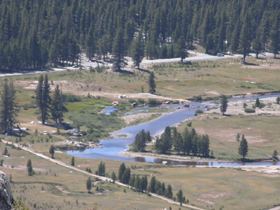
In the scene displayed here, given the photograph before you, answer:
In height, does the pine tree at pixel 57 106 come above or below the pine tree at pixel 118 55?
below

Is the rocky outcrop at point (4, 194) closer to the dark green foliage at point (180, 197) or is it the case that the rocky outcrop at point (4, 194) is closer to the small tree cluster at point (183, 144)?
the dark green foliage at point (180, 197)

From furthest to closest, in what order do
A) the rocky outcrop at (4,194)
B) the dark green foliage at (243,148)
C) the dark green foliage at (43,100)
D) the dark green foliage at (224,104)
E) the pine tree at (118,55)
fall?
the pine tree at (118,55)
the dark green foliage at (224,104)
the dark green foliage at (43,100)
the dark green foliage at (243,148)
the rocky outcrop at (4,194)

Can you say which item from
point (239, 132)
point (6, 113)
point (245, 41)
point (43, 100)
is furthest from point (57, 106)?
point (245, 41)

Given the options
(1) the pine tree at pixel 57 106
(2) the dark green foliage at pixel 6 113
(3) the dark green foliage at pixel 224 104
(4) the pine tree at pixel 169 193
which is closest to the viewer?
(4) the pine tree at pixel 169 193

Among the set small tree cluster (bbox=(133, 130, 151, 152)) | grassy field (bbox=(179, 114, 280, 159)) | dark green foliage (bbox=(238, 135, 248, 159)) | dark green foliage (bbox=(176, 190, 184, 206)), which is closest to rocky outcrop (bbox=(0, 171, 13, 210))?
dark green foliage (bbox=(176, 190, 184, 206))

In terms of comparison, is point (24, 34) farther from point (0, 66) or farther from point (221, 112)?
point (221, 112)

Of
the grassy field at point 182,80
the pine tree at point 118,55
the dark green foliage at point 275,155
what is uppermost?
the pine tree at point 118,55

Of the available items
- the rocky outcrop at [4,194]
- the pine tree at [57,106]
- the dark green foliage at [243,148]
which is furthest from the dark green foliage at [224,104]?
the rocky outcrop at [4,194]

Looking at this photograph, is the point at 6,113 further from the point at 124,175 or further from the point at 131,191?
the point at 131,191

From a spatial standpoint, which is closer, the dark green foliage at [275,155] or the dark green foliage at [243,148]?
the dark green foliage at [243,148]

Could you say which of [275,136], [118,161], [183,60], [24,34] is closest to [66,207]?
[118,161]
